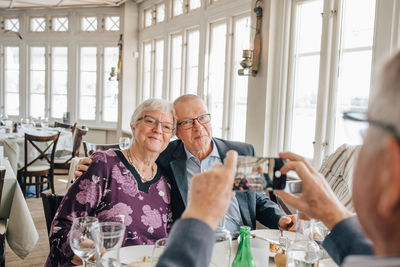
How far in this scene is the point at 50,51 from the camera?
902 cm

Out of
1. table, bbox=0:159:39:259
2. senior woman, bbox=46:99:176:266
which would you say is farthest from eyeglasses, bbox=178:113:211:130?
table, bbox=0:159:39:259

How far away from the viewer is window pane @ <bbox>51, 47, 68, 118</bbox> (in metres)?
9.03

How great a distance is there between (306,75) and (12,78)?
304 inches

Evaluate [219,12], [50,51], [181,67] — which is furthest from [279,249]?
[50,51]

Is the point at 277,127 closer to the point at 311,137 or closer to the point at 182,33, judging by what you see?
the point at 311,137

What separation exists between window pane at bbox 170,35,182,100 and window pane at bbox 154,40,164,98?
484 mm

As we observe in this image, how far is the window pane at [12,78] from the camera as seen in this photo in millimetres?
9258

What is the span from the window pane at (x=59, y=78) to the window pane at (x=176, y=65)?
10.8ft

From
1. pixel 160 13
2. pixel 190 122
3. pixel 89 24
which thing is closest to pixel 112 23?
pixel 89 24

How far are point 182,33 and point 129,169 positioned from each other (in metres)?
4.95

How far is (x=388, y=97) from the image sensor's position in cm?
53

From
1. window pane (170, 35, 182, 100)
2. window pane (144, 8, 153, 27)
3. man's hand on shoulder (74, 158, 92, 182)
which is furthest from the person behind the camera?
window pane (144, 8, 153, 27)

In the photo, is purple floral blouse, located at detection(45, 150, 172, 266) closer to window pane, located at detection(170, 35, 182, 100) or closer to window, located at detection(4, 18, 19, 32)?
window pane, located at detection(170, 35, 182, 100)

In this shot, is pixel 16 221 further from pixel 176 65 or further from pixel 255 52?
pixel 176 65
